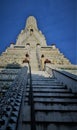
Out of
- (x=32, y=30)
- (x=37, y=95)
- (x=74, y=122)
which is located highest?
(x=32, y=30)

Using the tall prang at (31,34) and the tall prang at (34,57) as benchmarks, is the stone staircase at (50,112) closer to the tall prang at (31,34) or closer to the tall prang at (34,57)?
the tall prang at (34,57)

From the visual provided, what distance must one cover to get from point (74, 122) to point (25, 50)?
2438 centimetres

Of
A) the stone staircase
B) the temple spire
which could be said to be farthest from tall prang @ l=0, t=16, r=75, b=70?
the temple spire

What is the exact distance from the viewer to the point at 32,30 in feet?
173

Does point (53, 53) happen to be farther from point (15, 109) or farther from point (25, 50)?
point (15, 109)

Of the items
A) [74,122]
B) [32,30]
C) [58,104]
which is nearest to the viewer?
[74,122]

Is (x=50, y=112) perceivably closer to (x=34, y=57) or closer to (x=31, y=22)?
(x=34, y=57)

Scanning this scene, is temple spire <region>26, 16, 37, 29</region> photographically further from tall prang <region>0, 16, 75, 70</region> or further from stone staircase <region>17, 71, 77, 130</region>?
stone staircase <region>17, 71, 77, 130</region>

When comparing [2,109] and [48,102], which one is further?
[48,102]

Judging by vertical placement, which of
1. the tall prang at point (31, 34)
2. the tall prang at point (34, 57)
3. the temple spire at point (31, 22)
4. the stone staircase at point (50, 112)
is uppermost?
the temple spire at point (31, 22)

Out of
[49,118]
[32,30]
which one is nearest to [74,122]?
[49,118]

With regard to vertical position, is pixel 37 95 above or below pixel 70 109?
above

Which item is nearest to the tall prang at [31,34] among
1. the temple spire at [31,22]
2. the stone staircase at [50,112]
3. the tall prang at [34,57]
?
the temple spire at [31,22]

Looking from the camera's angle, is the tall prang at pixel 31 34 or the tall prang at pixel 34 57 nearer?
the tall prang at pixel 34 57
